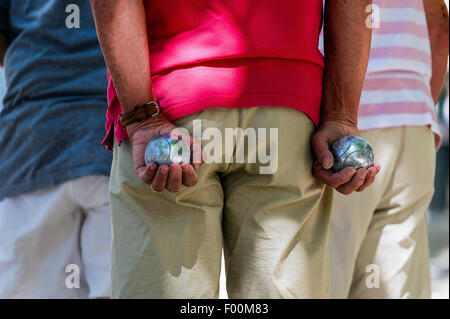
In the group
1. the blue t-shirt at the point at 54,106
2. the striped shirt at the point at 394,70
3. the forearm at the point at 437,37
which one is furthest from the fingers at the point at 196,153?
the forearm at the point at 437,37

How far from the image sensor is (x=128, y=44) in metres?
1.53

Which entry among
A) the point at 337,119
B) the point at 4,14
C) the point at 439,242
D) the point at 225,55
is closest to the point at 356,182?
the point at 337,119

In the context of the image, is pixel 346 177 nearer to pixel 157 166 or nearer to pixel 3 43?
pixel 157 166

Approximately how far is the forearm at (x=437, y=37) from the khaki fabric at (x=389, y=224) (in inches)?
15.9

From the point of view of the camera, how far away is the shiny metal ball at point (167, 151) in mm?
1460

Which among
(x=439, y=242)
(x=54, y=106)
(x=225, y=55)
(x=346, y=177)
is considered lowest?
(x=346, y=177)

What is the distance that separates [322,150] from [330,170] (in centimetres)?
5

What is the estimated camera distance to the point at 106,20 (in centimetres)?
153

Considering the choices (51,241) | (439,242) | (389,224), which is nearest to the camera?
(389,224)

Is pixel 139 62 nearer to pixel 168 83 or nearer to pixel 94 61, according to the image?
pixel 168 83

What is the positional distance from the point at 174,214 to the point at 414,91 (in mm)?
1232

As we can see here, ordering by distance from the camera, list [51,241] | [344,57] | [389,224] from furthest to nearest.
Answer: [51,241] < [389,224] < [344,57]

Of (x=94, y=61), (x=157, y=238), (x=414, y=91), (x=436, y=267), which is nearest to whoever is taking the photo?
(x=157, y=238)
